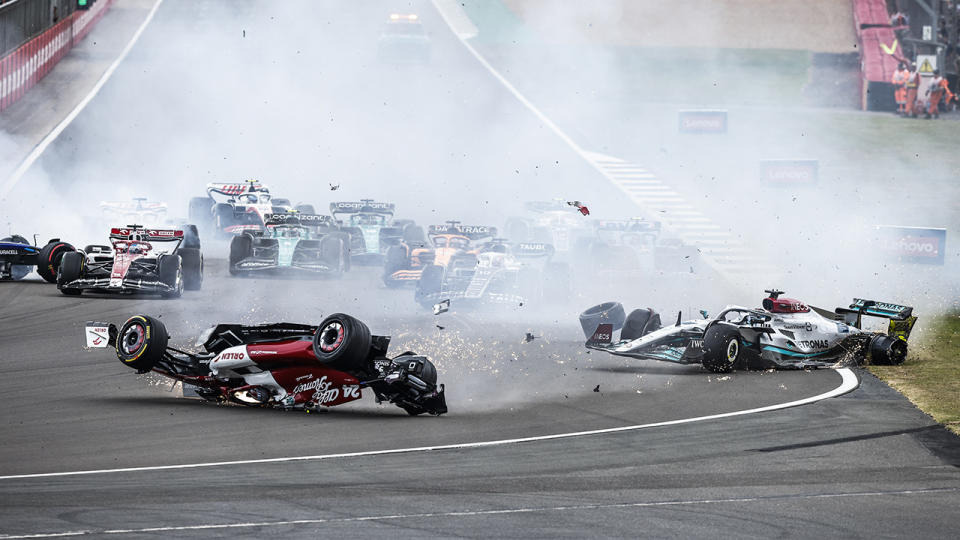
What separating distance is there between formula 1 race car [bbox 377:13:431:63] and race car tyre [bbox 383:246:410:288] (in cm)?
3050

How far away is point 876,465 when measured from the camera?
1305 cm

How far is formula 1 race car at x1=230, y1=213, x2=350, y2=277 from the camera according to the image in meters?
28.8

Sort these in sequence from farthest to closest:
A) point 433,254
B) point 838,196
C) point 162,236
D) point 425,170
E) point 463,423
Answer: point 425,170, point 838,196, point 433,254, point 162,236, point 463,423

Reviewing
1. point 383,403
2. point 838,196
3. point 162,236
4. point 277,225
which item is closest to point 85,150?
point 277,225

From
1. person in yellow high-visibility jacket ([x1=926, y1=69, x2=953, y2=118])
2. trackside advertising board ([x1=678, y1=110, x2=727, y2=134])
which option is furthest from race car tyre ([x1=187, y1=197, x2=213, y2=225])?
person in yellow high-visibility jacket ([x1=926, y1=69, x2=953, y2=118])

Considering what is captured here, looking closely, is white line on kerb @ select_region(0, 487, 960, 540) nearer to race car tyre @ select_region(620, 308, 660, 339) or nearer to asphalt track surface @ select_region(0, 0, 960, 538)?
asphalt track surface @ select_region(0, 0, 960, 538)

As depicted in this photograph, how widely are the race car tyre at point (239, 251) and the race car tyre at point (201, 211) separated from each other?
22.6 ft

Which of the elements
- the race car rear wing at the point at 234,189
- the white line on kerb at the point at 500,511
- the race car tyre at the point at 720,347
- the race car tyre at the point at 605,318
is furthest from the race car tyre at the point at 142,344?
the race car rear wing at the point at 234,189

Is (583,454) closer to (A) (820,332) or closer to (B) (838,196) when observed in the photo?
(A) (820,332)

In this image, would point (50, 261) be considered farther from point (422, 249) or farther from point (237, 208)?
point (237, 208)

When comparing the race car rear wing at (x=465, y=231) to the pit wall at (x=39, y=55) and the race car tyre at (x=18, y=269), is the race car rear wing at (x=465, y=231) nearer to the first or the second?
the race car tyre at (x=18, y=269)

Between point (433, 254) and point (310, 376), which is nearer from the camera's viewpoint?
point (310, 376)

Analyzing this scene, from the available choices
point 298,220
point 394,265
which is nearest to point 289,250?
point 298,220

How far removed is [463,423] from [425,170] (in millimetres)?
33757
